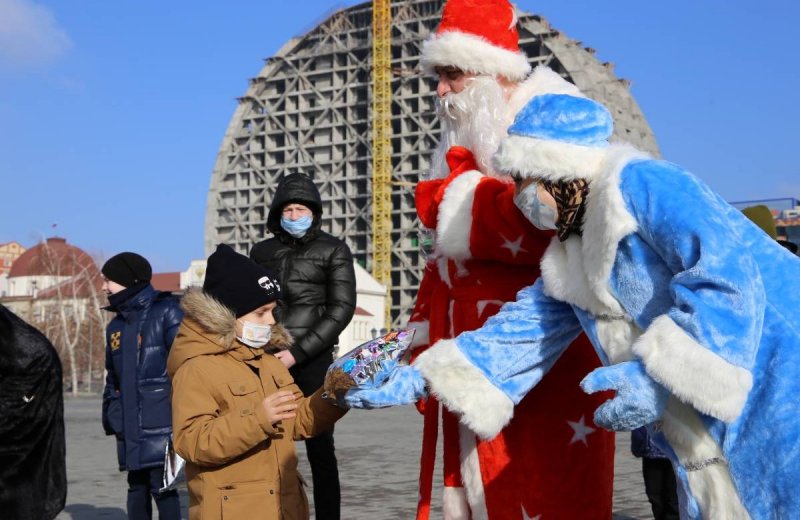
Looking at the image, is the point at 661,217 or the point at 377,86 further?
the point at 377,86

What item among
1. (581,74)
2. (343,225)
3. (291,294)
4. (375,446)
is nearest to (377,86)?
(343,225)

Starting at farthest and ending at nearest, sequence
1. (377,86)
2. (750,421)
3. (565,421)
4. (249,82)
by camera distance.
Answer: (249,82)
(377,86)
(565,421)
(750,421)

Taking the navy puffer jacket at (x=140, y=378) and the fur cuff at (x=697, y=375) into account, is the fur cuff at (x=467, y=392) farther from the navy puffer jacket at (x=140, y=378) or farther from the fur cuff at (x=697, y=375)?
the navy puffer jacket at (x=140, y=378)

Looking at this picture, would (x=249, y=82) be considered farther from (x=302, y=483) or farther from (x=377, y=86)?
(x=302, y=483)

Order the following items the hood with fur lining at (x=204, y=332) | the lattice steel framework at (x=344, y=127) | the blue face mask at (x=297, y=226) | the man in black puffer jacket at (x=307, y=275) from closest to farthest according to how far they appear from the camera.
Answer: the hood with fur lining at (x=204, y=332)
the man in black puffer jacket at (x=307, y=275)
the blue face mask at (x=297, y=226)
the lattice steel framework at (x=344, y=127)

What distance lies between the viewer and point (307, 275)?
5.56 metres

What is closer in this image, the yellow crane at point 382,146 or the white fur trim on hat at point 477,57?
the white fur trim on hat at point 477,57

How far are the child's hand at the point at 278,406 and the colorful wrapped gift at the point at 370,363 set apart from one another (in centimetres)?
36

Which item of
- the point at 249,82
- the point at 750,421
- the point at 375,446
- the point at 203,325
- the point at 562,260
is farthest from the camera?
the point at 249,82

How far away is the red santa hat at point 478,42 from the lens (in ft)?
12.9

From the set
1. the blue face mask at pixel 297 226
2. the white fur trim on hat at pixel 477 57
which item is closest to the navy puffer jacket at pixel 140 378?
the blue face mask at pixel 297 226

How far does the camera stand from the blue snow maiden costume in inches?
91.9

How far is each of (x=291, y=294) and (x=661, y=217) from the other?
130 inches

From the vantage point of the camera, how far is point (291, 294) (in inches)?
219
